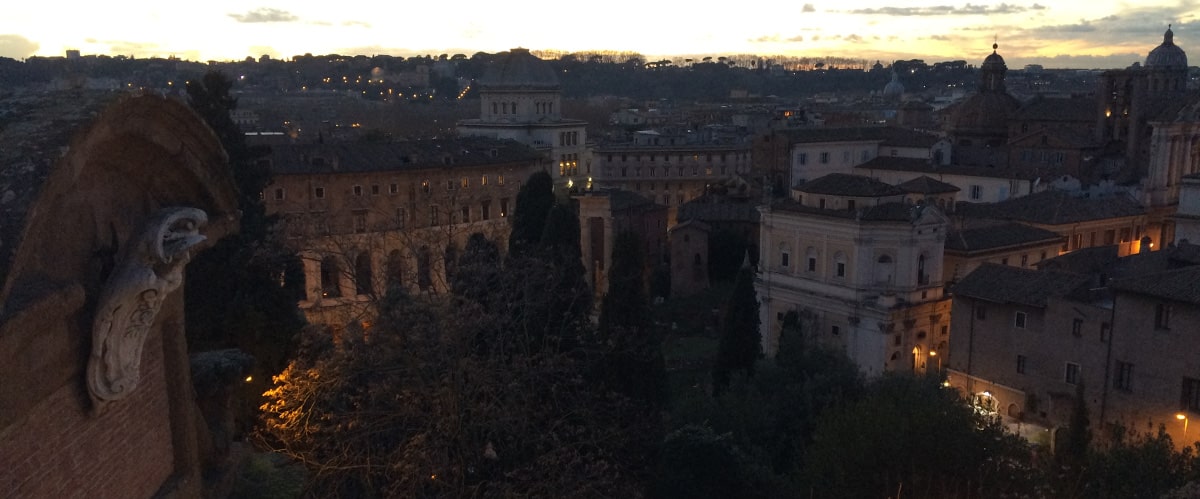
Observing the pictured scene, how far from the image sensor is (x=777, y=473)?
16641mm

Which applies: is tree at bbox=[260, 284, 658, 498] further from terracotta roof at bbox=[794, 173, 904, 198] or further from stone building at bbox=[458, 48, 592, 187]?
stone building at bbox=[458, 48, 592, 187]

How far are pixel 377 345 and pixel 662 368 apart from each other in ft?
26.6

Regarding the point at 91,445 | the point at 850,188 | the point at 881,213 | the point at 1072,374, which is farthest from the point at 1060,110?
the point at 91,445

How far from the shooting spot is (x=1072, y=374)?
20188 mm

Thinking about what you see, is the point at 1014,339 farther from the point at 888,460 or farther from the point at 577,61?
the point at 577,61

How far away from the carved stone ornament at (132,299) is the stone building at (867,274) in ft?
73.2

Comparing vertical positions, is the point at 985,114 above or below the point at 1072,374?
above

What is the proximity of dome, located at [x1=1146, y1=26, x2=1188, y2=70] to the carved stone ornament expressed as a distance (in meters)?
51.3

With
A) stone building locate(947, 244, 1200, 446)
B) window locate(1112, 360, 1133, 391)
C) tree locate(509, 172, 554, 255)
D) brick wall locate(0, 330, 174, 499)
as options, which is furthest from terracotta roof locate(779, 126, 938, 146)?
brick wall locate(0, 330, 174, 499)

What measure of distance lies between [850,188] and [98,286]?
79.6 feet

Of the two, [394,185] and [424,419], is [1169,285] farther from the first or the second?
[394,185]

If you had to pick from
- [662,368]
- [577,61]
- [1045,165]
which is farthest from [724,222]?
[577,61]

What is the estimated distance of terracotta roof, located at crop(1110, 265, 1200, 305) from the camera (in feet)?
57.2

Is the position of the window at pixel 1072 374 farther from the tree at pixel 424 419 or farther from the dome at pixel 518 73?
the dome at pixel 518 73
